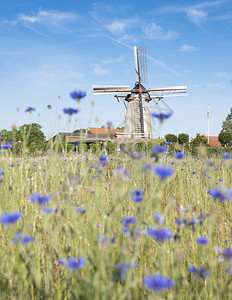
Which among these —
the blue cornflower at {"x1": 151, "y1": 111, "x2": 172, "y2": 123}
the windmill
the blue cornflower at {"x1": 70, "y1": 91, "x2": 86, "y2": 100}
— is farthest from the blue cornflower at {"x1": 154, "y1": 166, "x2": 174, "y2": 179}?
the windmill

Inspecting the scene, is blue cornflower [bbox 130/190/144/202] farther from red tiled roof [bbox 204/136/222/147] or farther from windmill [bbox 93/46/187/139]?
red tiled roof [bbox 204/136/222/147]

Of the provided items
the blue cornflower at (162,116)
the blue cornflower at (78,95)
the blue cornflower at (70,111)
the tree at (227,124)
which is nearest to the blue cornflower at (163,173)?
the blue cornflower at (162,116)

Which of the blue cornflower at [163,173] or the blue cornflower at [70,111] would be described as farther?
the blue cornflower at [70,111]

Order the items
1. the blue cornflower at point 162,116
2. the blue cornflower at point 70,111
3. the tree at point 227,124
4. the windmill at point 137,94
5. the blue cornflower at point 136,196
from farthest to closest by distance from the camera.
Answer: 1. the tree at point 227,124
2. the windmill at point 137,94
3. the blue cornflower at point 70,111
4. the blue cornflower at point 162,116
5. the blue cornflower at point 136,196

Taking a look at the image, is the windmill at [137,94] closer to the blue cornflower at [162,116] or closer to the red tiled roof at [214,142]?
the blue cornflower at [162,116]

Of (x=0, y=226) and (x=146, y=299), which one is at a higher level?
(x=0, y=226)

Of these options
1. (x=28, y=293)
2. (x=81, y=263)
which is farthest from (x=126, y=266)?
(x=28, y=293)

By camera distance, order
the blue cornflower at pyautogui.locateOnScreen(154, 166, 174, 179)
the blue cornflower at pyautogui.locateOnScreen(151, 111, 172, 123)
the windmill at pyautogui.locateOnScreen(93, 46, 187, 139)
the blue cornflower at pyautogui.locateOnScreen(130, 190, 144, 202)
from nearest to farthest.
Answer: the blue cornflower at pyautogui.locateOnScreen(154, 166, 174, 179)
the blue cornflower at pyautogui.locateOnScreen(130, 190, 144, 202)
the blue cornflower at pyautogui.locateOnScreen(151, 111, 172, 123)
the windmill at pyautogui.locateOnScreen(93, 46, 187, 139)

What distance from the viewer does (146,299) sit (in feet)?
4.92

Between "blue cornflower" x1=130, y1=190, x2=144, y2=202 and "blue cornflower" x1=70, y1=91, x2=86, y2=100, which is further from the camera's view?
"blue cornflower" x1=70, y1=91, x2=86, y2=100

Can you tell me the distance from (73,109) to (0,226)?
3.81ft

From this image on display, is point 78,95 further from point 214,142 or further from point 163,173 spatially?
point 214,142

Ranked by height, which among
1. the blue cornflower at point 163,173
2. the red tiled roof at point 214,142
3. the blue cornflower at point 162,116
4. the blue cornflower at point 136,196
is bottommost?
the blue cornflower at point 136,196

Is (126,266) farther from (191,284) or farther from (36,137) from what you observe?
(36,137)
